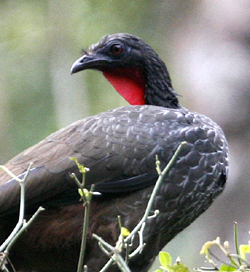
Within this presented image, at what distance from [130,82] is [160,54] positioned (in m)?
4.06

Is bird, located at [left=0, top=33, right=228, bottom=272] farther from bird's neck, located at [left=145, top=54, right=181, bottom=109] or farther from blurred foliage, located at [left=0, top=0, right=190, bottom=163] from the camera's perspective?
blurred foliage, located at [left=0, top=0, right=190, bottom=163]

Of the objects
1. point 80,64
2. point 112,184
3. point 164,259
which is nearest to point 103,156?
point 112,184

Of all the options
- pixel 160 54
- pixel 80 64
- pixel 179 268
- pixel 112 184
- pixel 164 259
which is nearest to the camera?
pixel 179 268

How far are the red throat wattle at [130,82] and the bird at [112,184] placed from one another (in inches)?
21.4

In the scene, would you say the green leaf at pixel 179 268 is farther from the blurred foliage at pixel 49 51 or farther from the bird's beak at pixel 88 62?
the blurred foliage at pixel 49 51

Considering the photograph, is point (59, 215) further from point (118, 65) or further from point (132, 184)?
point (118, 65)

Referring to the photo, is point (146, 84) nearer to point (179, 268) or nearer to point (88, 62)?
point (88, 62)

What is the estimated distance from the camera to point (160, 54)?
8.53 meters

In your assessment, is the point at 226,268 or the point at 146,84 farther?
the point at 146,84

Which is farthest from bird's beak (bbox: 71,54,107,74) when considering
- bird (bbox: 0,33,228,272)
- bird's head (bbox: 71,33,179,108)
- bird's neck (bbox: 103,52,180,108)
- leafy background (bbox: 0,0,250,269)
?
leafy background (bbox: 0,0,250,269)

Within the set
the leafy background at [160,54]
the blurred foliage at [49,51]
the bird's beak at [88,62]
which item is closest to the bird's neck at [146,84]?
the bird's beak at [88,62]

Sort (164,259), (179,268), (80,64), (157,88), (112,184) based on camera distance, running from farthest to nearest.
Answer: (157,88) → (80,64) → (112,184) → (164,259) → (179,268)

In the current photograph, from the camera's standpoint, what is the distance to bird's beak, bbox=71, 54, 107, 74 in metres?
4.42

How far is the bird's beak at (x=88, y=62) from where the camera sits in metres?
4.42
